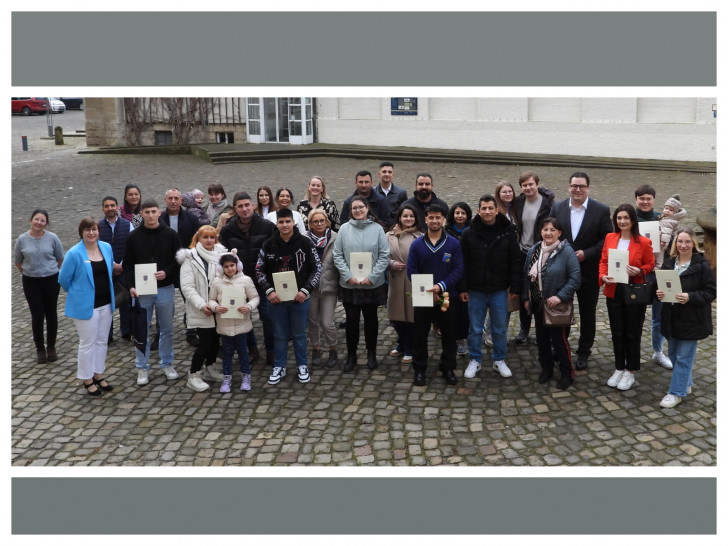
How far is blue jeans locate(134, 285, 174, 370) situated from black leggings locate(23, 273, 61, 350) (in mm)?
1361

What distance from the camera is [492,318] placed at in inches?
299

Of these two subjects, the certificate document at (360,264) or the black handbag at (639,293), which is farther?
the certificate document at (360,264)

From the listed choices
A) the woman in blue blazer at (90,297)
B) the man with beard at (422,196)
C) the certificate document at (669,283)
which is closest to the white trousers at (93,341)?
the woman in blue blazer at (90,297)

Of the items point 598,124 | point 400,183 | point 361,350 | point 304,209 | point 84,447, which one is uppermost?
point 598,124

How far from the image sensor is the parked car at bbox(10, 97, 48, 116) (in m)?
47.4

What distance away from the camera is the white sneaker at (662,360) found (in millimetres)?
7652

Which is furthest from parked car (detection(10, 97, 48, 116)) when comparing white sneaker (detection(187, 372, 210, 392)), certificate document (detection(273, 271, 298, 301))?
certificate document (detection(273, 271, 298, 301))

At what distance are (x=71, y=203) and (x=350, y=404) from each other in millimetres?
13630

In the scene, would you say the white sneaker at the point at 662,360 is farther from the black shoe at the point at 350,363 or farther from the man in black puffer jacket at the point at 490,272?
the black shoe at the point at 350,363

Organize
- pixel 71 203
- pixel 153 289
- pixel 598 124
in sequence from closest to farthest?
pixel 153 289, pixel 71 203, pixel 598 124

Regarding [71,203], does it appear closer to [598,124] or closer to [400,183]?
[400,183]

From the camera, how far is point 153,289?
752cm

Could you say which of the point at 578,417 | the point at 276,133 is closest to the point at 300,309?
the point at 578,417

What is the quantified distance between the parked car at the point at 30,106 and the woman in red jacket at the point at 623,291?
47880mm
